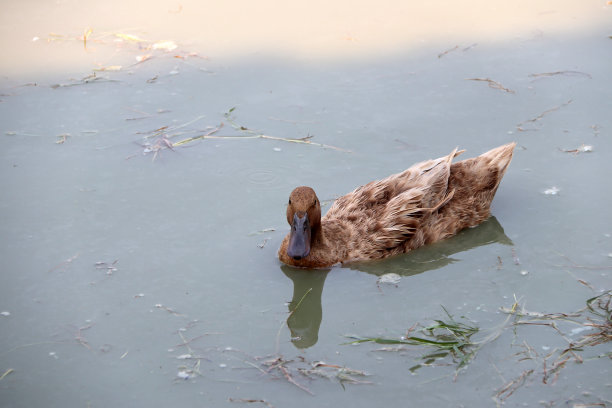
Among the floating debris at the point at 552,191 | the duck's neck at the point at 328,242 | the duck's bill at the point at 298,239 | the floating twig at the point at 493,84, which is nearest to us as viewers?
the duck's bill at the point at 298,239

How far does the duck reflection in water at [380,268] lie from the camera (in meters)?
5.29

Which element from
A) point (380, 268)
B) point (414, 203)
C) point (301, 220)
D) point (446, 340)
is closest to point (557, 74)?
point (414, 203)

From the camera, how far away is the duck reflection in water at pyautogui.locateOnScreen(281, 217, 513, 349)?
→ 17.3ft

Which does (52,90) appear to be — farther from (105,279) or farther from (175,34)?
(105,279)

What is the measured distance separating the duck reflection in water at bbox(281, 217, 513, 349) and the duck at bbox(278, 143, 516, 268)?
0.06 m

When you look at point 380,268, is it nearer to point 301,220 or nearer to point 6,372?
point 301,220

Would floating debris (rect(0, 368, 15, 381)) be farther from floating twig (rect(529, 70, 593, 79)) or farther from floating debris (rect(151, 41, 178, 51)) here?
floating twig (rect(529, 70, 593, 79))

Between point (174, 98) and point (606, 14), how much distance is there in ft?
16.8

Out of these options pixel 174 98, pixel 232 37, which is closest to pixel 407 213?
pixel 174 98

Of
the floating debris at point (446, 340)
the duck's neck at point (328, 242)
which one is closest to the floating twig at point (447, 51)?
the duck's neck at point (328, 242)

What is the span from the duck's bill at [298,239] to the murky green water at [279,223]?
26 cm

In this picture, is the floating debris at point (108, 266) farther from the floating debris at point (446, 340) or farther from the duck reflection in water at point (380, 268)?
the floating debris at point (446, 340)

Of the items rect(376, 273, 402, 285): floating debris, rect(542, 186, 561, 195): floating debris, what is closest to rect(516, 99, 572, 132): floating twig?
rect(542, 186, 561, 195): floating debris

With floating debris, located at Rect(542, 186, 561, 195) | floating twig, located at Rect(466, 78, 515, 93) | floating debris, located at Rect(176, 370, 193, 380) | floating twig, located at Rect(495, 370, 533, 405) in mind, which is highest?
floating twig, located at Rect(466, 78, 515, 93)
